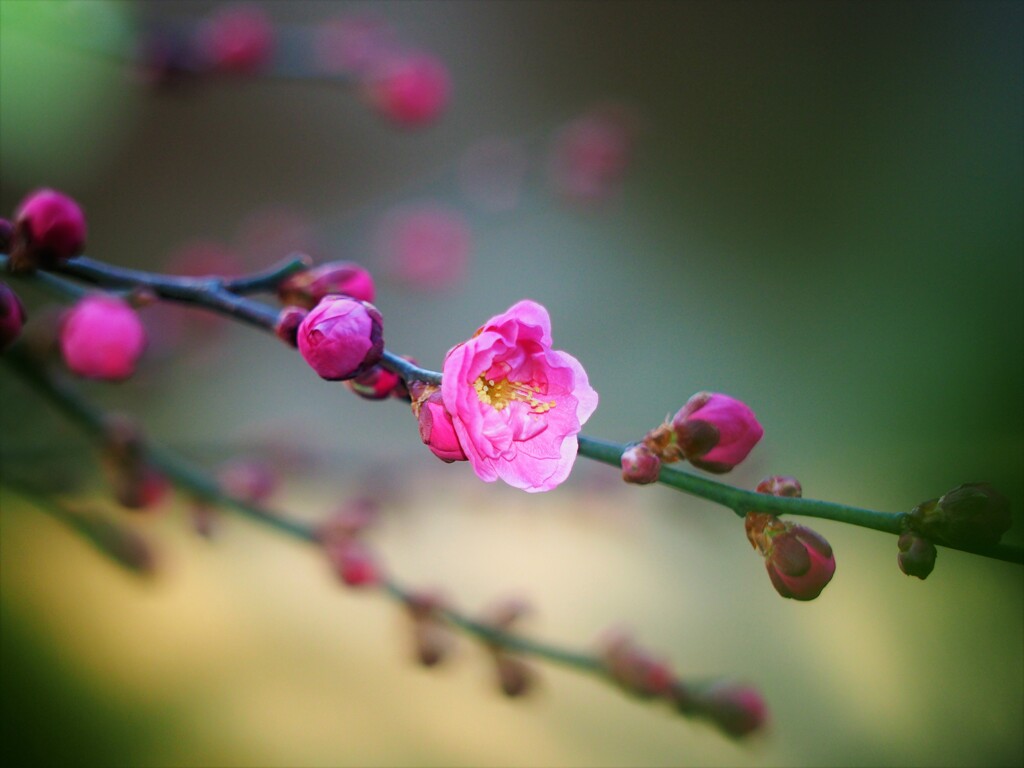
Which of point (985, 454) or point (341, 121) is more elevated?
point (341, 121)

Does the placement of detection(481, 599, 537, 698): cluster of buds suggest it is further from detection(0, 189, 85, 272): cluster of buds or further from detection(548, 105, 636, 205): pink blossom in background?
detection(548, 105, 636, 205): pink blossom in background

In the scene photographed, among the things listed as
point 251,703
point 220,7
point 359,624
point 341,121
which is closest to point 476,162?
point 341,121

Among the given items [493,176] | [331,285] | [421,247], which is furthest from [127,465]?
[493,176]

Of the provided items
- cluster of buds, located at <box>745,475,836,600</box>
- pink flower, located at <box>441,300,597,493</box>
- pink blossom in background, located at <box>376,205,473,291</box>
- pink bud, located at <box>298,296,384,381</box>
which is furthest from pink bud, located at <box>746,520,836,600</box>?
pink blossom in background, located at <box>376,205,473,291</box>

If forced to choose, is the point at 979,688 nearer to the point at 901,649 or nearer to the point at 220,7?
the point at 901,649

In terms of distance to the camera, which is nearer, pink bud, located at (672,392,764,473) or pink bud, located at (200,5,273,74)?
pink bud, located at (672,392,764,473)
